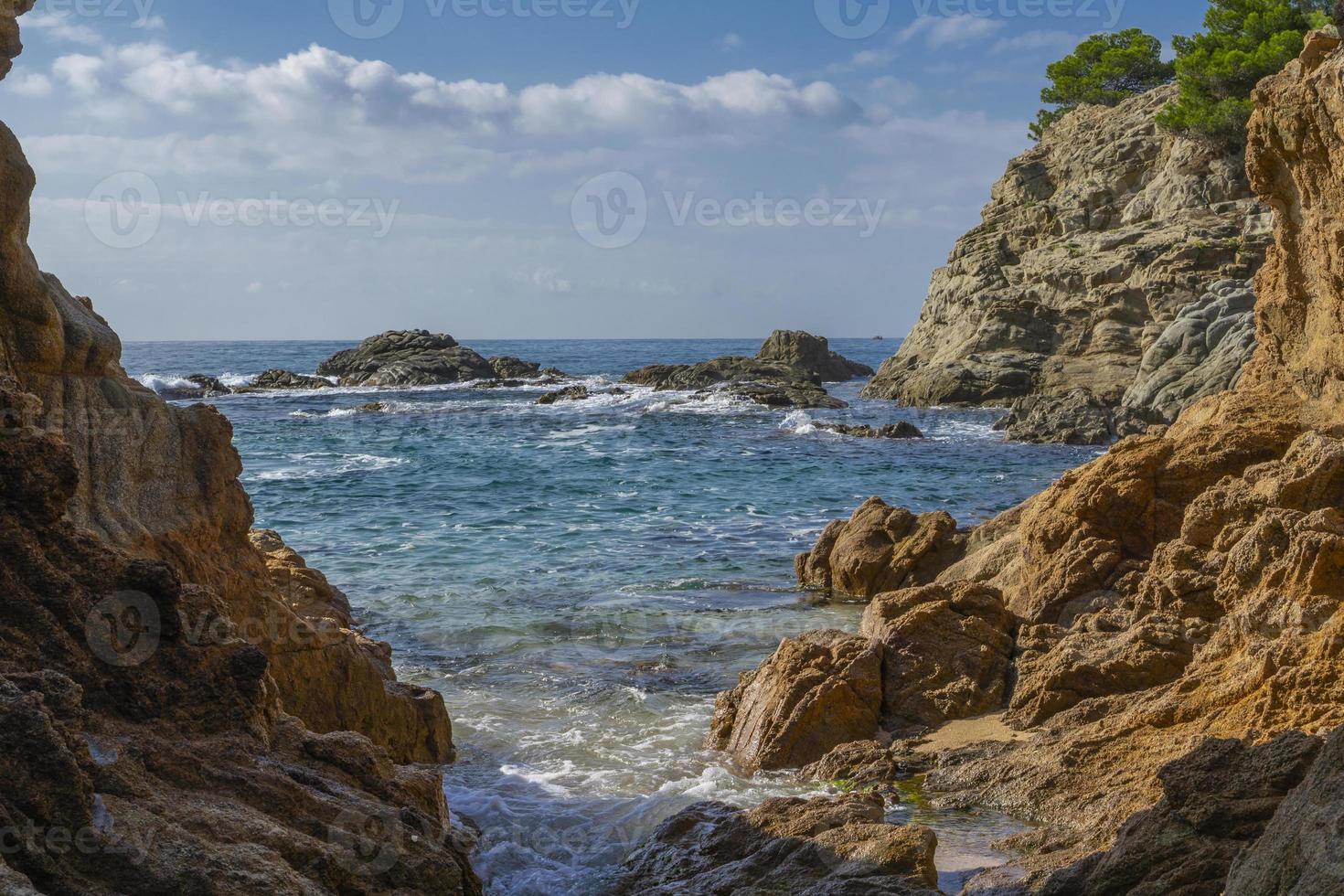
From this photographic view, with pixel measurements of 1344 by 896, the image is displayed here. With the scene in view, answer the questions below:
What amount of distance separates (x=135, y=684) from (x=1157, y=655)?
657 centimetres

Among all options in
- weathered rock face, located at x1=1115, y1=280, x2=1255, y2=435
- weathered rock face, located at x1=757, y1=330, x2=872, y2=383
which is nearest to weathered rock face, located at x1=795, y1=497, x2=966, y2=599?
weathered rock face, located at x1=1115, y1=280, x2=1255, y2=435

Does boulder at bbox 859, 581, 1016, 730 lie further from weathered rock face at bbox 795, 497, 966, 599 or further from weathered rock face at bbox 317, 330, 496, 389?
weathered rock face at bbox 317, 330, 496, 389

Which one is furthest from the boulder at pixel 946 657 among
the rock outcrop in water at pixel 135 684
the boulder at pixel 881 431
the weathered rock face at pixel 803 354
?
the weathered rock face at pixel 803 354

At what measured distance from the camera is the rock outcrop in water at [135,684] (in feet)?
11.9

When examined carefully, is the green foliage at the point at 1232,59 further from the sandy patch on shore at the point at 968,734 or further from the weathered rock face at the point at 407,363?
the sandy patch on shore at the point at 968,734

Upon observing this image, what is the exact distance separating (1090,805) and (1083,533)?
159 inches

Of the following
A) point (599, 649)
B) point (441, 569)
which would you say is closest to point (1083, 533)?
point (599, 649)

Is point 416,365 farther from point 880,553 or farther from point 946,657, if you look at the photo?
point 946,657

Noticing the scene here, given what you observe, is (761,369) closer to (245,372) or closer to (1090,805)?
(245,372)

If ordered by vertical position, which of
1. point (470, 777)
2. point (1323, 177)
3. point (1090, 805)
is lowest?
point (470, 777)

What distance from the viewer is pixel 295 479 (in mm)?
27109

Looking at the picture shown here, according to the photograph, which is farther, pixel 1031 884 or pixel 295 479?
pixel 295 479
